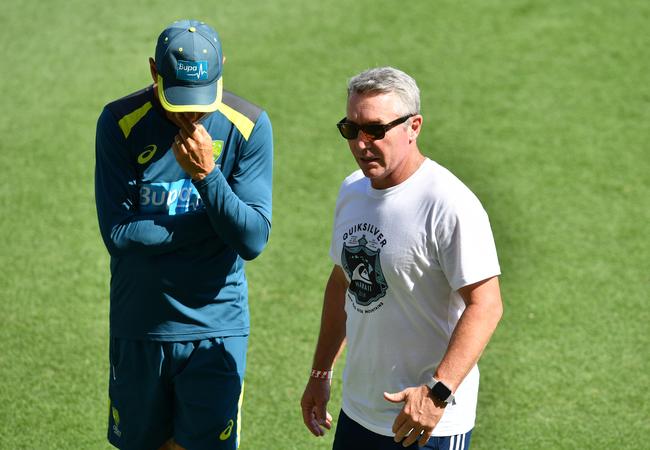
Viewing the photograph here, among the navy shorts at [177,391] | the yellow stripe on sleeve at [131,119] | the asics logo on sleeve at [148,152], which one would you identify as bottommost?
the navy shorts at [177,391]

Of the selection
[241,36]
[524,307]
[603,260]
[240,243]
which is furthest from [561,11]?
[240,243]

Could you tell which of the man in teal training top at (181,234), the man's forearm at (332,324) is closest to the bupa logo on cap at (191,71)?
the man in teal training top at (181,234)

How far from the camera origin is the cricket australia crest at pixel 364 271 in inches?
137

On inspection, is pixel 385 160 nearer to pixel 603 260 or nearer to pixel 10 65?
pixel 603 260

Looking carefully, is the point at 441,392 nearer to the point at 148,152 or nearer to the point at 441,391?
the point at 441,391

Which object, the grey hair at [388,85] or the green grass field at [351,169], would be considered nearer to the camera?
the grey hair at [388,85]

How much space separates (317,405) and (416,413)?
0.72 m

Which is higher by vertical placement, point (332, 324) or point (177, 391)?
point (332, 324)

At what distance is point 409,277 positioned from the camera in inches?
134

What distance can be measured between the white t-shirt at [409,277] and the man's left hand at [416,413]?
0.59 ft

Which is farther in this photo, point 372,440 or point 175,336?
point 175,336

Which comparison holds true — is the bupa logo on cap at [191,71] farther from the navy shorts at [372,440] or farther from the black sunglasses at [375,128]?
the navy shorts at [372,440]

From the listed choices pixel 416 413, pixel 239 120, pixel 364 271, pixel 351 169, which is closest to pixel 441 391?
pixel 416 413

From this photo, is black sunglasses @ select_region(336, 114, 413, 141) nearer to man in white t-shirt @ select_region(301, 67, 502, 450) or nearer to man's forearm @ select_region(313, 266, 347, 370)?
man in white t-shirt @ select_region(301, 67, 502, 450)
